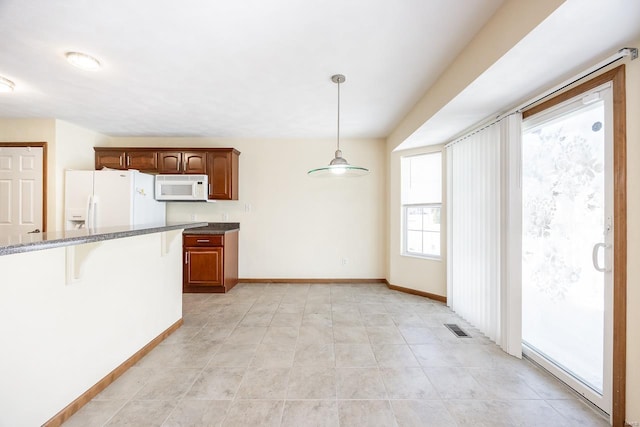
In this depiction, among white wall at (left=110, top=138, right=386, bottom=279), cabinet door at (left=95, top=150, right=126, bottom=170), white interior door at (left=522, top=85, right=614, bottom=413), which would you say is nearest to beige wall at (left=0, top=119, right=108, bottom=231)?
cabinet door at (left=95, top=150, right=126, bottom=170)

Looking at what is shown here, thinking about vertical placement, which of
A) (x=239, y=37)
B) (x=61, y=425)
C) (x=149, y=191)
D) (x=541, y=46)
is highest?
(x=239, y=37)

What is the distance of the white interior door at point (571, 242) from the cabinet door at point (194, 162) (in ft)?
13.7

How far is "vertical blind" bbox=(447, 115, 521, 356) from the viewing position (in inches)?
92.5

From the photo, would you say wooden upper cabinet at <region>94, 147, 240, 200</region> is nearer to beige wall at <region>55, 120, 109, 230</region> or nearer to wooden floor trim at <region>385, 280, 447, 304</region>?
beige wall at <region>55, 120, 109, 230</region>

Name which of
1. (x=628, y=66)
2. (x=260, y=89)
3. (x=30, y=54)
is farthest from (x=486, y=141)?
(x=30, y=54)

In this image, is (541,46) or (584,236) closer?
(541,46)

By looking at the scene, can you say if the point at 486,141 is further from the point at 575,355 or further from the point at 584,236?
the point at 575,355

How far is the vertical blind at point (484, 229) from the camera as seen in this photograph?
2.35m

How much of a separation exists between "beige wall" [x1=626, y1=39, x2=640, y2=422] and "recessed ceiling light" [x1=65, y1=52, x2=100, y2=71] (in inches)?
145

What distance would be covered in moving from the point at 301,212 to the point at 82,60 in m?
3.19

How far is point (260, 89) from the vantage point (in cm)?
281

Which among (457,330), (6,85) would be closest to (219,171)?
(6,85)

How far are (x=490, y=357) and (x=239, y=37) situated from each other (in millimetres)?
3236

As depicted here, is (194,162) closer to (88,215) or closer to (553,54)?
(88,215)
